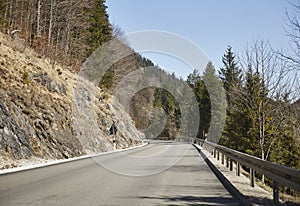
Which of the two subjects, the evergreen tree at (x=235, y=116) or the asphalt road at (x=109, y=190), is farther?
the evergreen tree at (x=235, y=116)

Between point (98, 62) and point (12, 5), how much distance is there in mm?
14337

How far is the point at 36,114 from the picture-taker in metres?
20.8

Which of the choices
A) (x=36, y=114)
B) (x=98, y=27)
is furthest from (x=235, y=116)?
(x=98, y=27)

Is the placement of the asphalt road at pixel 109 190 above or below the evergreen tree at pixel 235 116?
below

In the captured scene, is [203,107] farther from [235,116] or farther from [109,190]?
[109,190]

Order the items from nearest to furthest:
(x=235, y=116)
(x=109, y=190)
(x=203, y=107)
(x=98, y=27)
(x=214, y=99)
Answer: (x=109, y=190), (x=235, y=116), (x=98, y=27), (x=214, y=99), (x=203, y=107)

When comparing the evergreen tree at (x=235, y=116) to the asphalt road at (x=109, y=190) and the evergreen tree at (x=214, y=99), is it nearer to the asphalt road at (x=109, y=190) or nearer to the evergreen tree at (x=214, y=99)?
the asphalt road at (x=109, y=190)

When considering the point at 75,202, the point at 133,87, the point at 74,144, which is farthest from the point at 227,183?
the point at 133,87

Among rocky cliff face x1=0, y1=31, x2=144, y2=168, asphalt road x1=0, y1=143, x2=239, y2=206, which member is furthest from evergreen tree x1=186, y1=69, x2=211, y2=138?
asphalt road x1=0, y1=143, x2=239, y2=206

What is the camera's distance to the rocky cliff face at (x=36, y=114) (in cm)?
1727

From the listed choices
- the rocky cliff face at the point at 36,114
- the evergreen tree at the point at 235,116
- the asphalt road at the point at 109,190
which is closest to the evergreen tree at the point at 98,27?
the rocky cliff face at the point at 36,114

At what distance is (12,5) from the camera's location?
3375 centimetres

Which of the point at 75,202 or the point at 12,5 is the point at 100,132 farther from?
the point at 75,202

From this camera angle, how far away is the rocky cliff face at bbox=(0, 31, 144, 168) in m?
17.3
